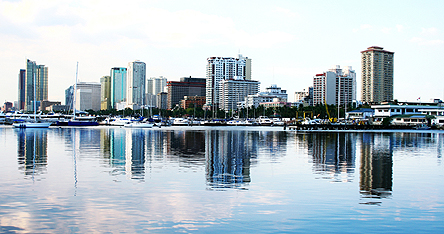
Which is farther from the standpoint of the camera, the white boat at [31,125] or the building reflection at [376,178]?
the white boat at [31,125]

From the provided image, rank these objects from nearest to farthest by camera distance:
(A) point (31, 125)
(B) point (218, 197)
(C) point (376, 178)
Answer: (B) point (218, 197) < (C) point (376, 178) < (A) point (31, 125)

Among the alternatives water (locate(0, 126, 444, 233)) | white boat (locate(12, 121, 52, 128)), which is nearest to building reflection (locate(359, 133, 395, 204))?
water (locate(0, 126, 444, 233))

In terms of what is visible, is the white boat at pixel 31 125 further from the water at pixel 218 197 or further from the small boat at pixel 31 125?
the water at pixel 218 197

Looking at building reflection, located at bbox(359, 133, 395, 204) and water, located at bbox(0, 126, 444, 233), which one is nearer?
water, located at bbox(0, 126, 444, 233)

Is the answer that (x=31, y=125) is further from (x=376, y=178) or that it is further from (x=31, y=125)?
(x=376, y=178)

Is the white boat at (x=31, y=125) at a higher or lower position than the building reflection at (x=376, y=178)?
higher

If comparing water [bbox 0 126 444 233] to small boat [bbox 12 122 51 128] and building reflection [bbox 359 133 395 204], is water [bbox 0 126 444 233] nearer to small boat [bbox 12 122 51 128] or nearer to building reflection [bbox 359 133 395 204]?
building reflection [bbox 359 133 395 204]

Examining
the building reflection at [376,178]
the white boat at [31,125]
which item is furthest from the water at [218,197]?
the white boat at [31,125]

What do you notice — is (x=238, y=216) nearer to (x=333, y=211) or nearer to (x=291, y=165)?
(x=333, y=211)

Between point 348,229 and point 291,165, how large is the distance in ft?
66.9

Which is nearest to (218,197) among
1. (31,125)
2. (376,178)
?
(376,178)

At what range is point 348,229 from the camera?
16.0 metres

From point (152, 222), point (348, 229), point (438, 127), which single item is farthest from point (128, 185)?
point (438, 127)

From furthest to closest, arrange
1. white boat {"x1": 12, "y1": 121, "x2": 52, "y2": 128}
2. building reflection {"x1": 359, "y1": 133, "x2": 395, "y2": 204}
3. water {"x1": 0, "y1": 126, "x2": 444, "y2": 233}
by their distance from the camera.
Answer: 1. white boat {"x1": 12, "y1": 121, "x2": 52, "y2": 128}
2. building reflection {"x1": 359, "y1": 133, "x2": 395, "y2": 204}
3. water {"x1": 0, "y1": 126, "x2": 444, "y2": 233}
